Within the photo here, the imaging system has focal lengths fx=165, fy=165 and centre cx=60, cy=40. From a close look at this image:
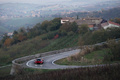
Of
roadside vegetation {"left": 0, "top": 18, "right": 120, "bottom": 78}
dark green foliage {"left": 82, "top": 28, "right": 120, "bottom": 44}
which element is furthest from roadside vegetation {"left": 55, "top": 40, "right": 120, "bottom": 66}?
dark green foliage {"left": 82, "top": 28, "right": 120, "bottom": 44}

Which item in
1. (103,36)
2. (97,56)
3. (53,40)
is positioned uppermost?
(97,56)

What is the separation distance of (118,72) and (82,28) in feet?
140

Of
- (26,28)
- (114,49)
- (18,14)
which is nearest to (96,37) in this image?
(114,49)

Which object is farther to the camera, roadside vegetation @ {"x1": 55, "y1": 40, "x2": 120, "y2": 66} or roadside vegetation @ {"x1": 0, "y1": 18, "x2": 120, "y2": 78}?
roadside vegetation @ {"x1": 0, "y1": 18, "x2": 120, "y2": 78}

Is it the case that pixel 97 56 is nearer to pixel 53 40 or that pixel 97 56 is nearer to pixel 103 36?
pixel 103 36

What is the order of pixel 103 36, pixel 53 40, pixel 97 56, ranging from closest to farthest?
pixel 97 56, pixel 103 36, pixel 53 40

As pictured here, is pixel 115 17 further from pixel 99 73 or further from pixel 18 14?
pixel 99 73

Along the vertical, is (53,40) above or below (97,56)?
below

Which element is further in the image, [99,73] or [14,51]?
[14,51]

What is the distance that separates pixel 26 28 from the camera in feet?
227

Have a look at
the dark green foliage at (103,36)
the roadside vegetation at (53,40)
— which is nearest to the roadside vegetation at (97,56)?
the roadside vegetation at (53,40)

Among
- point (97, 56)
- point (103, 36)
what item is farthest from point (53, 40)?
point (97, 56)

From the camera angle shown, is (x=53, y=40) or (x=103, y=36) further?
(x=53, y=40)

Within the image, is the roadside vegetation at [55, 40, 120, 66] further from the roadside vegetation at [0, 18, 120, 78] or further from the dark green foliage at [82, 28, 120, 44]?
the dark green foliage at [82, 28, 120, 44]
